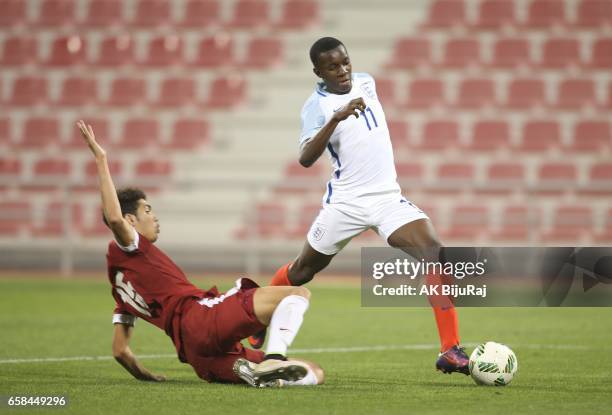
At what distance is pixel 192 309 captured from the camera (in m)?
6.13

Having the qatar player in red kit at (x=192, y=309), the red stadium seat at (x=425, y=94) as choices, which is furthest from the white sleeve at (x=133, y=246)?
the red stadium seat at (x=425, y=94)

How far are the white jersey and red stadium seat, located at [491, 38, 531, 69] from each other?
1491cm

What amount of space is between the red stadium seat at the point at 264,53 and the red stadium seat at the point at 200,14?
1374 millimetres

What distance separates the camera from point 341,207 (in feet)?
23.8

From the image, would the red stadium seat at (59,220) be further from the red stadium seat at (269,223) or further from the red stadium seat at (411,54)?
the red stadium seat at (411,54)

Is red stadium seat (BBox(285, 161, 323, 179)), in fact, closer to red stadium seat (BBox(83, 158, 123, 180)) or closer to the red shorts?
red stadium seat (BBox(83, 158, 123, 180))

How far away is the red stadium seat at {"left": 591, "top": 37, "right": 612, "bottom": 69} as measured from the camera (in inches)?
841

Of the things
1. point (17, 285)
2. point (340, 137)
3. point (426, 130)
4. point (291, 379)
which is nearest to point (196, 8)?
point (426, 130)

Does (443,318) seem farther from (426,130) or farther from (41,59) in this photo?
(41,59)

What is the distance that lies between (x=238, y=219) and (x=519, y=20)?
25.8 ft

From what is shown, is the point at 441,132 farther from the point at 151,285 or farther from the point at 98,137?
the point at 151,285

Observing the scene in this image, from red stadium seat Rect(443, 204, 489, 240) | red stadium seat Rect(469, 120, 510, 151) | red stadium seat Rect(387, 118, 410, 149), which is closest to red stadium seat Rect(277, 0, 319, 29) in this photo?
red stadium seat Rect(387, 118, 410, 149)

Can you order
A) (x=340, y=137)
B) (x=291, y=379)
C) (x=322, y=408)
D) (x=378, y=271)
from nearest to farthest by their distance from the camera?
(x=322, y=408)
(x=291, y=379)
(x=340, y=137)
(x=378, y=271)

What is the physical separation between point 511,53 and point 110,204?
1692 centimetres
